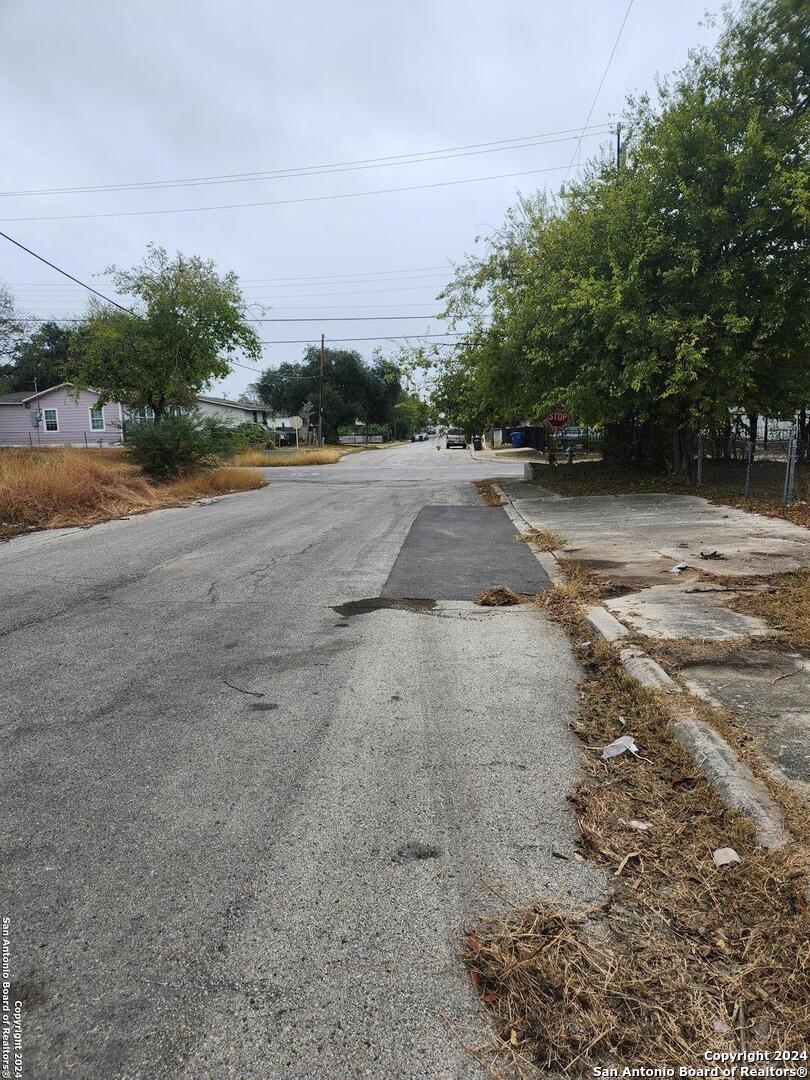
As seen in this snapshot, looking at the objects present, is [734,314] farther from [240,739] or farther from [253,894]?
[253,894]

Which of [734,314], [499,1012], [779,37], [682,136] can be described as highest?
[779,37]

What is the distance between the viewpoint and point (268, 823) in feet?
9.91

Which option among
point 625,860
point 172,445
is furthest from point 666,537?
point 172,445

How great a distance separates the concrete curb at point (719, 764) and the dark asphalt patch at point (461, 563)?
104 inches

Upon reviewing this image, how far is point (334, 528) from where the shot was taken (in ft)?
40.6

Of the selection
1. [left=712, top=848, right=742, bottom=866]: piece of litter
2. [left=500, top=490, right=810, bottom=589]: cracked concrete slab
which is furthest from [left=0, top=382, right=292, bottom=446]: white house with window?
[left=712, top=848, right=742, bottom=866]: piece of litter

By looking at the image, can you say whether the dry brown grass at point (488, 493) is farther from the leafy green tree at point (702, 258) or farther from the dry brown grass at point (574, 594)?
the dry brown grass at point (574, 594)

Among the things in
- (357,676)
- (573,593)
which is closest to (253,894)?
(357,676)

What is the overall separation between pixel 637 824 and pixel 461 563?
6123mm

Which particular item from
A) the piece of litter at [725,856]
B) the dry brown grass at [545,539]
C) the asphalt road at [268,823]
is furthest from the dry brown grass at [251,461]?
the piece of litter at [725,856]

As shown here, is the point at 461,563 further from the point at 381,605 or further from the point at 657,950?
the point at 657,950

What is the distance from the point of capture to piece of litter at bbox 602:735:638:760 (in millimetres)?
3656

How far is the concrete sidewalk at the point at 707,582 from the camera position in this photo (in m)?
4.01

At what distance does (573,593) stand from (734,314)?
960 centimetres
